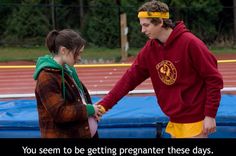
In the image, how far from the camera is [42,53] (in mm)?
19297

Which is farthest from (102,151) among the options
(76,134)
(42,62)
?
(42,62)

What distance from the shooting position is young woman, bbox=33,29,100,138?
2.63 meters

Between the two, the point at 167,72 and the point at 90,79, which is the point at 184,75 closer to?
the point at 167,72

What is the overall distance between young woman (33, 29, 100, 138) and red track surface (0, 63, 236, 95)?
26.0 feet

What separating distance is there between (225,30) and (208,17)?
1690mm

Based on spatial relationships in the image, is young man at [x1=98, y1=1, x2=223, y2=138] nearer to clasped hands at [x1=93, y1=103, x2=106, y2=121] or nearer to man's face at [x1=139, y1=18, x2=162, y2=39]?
man's face at [x1=139, y1=18, x2=162, y2=39]

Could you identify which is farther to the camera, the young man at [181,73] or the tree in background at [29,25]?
the tree in background at [29,25]

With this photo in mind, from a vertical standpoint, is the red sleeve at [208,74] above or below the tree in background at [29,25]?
above

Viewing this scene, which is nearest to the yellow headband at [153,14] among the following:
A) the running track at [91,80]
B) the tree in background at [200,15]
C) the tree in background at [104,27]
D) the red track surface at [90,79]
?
the running track at [91,80]

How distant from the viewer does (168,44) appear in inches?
111

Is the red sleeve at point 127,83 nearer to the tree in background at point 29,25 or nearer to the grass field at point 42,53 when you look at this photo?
the grass field at point 42,53

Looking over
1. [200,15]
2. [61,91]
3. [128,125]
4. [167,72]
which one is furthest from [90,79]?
[200,15]

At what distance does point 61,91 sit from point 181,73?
2.29 ft

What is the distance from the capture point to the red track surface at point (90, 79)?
11180mm
